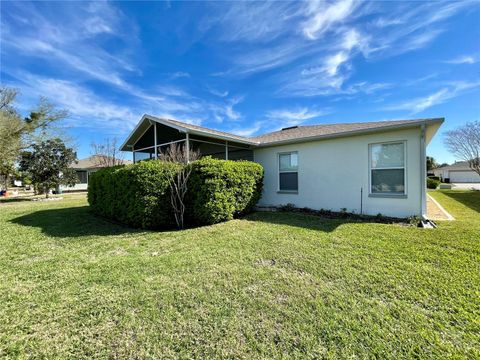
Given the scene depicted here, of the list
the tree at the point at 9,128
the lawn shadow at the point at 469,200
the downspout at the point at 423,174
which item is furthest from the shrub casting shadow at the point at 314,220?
the tree at the point at 9,128

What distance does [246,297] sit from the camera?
114 inches

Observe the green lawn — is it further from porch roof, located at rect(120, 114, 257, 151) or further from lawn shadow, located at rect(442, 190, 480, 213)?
lawn shadow, located at rect(442, 190, 480, 213)

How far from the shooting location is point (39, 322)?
247 cm

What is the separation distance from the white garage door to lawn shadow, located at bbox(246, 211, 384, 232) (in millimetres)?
53781

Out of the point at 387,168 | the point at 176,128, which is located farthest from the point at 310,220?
the point at 176,128

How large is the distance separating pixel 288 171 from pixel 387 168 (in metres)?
3.64

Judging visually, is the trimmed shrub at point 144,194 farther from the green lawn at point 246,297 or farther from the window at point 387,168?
the window at point 387,168

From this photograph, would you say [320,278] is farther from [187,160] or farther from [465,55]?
[465,55]

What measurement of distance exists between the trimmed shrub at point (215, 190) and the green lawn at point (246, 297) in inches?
61.6

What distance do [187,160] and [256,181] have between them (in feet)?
9.31

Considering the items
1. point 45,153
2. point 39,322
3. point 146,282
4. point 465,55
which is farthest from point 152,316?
point 45,153

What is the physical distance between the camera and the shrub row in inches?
255

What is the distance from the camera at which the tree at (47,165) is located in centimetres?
1666

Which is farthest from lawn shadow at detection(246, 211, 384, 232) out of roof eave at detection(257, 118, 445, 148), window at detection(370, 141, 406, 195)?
roof eave at detection(257, 118, 445, 148)
